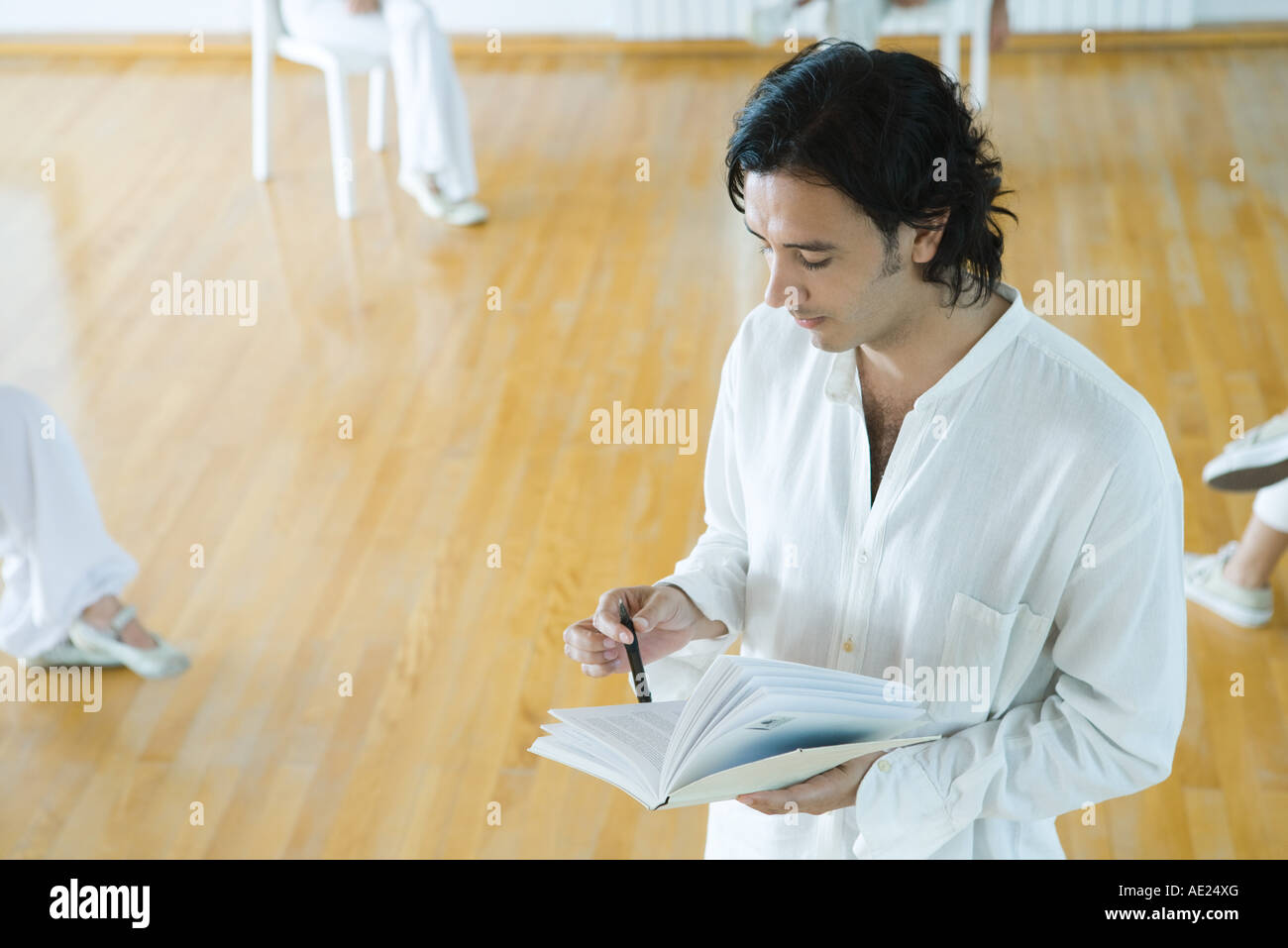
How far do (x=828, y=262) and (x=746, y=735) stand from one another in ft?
1.47

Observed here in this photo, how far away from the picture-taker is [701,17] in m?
5.62

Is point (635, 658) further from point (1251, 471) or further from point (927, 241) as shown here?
point (1251, 471)

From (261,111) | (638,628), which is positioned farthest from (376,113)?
(638,628)

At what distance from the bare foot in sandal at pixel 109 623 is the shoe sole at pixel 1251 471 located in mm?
2253

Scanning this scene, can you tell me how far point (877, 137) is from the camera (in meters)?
1.22

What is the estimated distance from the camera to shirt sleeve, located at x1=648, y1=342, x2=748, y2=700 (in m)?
1.54

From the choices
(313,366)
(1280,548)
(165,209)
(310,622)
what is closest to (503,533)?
(310,622)

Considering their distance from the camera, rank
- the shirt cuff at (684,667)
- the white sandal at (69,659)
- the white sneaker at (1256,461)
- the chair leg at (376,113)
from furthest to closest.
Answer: the chair leg at (376,113) < the white sandal at (69,659) < the white sneaker at (1256,461) < the shirt cuff at (684,667)

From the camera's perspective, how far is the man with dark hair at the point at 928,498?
125 cm

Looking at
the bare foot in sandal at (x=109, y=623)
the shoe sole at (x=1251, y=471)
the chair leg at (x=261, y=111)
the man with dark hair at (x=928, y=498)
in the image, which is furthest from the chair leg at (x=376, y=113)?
the man with dark hair at (x=928, y=498)

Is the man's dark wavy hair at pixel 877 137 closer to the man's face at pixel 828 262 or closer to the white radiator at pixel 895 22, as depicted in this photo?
the man's face at pixel 828 262

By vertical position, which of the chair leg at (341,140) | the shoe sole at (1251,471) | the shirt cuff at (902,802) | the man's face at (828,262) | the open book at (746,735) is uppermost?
→ the chair leg at (341,140)

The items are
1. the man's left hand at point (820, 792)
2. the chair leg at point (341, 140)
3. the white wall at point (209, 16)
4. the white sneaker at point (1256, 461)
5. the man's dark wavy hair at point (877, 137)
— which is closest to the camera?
the man's dark wavy hair at point (877, 137)

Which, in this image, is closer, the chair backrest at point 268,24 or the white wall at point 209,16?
the chair backrest at point 268,24
